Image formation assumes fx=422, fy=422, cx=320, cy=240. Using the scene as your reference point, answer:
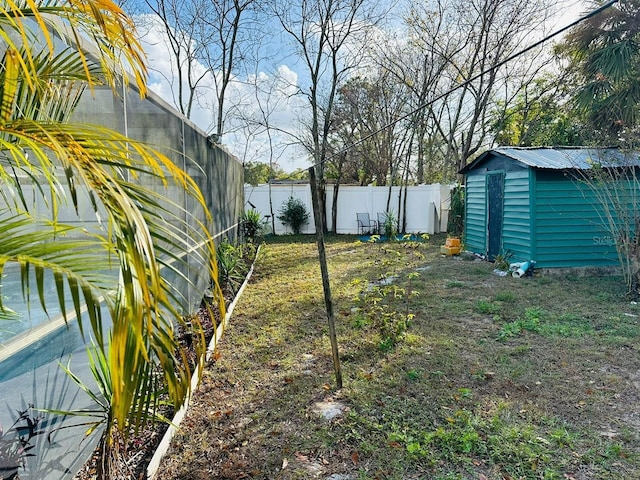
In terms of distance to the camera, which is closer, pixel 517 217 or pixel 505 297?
pixel 505 297

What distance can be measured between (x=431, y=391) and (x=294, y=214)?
10.9 meters

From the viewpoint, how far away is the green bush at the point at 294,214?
13641 millimetres

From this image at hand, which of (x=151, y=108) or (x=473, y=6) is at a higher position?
(x=473, y=6)

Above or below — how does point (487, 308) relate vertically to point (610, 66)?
below

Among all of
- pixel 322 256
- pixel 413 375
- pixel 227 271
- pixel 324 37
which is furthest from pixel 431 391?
pixel 324 37

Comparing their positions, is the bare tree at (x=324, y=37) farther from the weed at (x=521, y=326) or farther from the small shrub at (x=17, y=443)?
the small shrub at (x=17, y=443)

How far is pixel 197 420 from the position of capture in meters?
2.73

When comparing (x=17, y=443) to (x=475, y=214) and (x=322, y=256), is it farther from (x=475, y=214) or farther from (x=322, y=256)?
(x=475, y=214)

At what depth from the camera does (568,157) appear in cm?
668

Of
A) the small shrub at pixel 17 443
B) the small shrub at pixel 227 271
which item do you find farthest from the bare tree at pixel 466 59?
the small shrub at pixel 17 443

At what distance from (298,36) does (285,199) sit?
16.2ft

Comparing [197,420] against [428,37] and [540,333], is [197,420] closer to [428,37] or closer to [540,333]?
[540,333]

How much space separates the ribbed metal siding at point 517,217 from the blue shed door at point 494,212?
14 cm

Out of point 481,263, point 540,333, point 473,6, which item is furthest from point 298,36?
point 540,333
